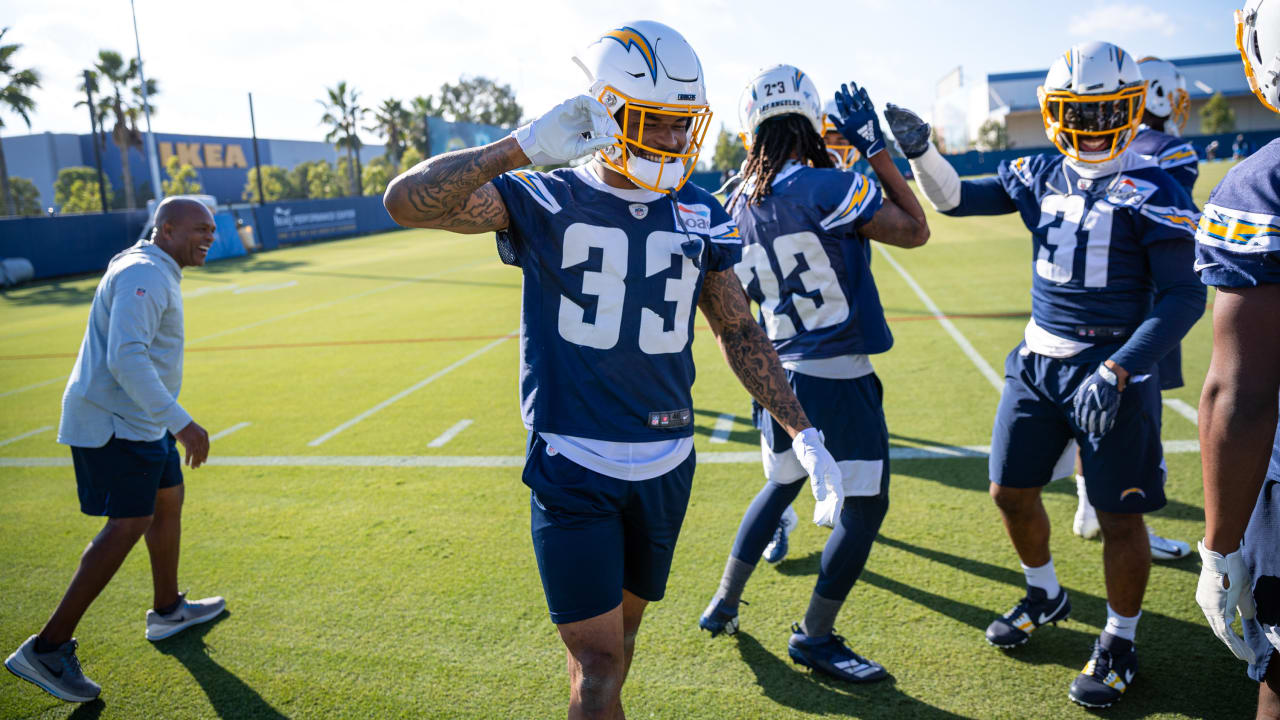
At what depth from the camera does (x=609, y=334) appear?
2338 millimetres

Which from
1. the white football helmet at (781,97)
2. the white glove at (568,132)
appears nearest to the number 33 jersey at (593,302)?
Result: the white glove at (568,132)

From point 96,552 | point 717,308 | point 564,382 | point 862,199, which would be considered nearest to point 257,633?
point 96,552

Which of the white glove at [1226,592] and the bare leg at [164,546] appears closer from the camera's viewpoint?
the white glove at [1226,592]

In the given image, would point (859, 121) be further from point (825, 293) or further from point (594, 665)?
point (594, 665)

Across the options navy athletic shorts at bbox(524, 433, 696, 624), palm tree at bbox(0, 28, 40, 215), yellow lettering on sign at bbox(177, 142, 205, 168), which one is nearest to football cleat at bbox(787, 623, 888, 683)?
navy athletic shorts at bbox(524, 433, 696, 624)

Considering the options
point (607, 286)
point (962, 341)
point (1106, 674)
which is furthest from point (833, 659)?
point (962, 341)

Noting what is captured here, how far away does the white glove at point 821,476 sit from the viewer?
2.48m

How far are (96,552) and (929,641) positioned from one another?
3.54m

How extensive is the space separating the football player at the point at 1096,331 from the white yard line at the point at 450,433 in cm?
430

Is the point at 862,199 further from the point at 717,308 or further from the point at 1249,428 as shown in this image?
the point at 1249,428

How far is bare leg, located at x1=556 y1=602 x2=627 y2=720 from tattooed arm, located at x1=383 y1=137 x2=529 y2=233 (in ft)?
3.63

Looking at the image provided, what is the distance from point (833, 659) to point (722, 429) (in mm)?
3313

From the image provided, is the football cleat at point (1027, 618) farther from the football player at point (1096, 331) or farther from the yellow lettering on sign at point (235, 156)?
the yellow lettering on sign at point (235, 156)

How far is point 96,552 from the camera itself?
3.43m
